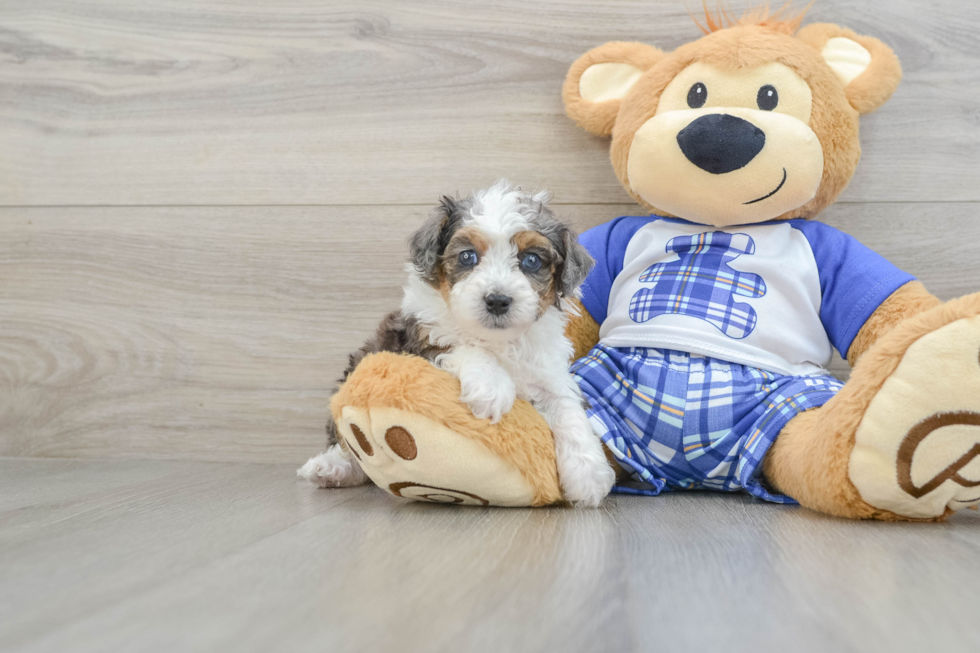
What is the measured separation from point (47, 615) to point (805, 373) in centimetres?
122

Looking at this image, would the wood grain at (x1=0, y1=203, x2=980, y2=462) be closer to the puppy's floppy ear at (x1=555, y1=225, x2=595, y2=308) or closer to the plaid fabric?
the plaid fabric

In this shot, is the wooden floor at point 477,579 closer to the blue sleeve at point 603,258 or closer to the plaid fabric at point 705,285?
the plaid fabric at point 705,285

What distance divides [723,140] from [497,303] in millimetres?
541

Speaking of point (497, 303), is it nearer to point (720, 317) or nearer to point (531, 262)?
point (531, 262)

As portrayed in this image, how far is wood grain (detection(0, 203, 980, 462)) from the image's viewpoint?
66.9 inches

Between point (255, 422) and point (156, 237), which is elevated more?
point (156, 237)

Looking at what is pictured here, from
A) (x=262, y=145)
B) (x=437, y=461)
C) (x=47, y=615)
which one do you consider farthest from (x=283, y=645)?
(x=262, y=145)

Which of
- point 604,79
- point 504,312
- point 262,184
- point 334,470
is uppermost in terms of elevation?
point 604,79

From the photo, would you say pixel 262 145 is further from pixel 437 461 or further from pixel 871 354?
pixel 871 354

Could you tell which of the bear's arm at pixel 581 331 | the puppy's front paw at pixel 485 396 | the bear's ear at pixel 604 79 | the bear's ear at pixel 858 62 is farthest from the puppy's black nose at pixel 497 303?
the bear's ear at pixel 858 62

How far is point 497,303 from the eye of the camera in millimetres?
1104

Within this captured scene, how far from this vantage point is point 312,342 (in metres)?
1.71

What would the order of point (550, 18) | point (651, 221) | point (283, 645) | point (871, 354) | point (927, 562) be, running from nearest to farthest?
point (283, 645), point (927, 562), point (871, 354), point (651, 221), point (550, 18)

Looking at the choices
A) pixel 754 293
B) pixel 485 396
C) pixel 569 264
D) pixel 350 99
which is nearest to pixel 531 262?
pixel 569 264
